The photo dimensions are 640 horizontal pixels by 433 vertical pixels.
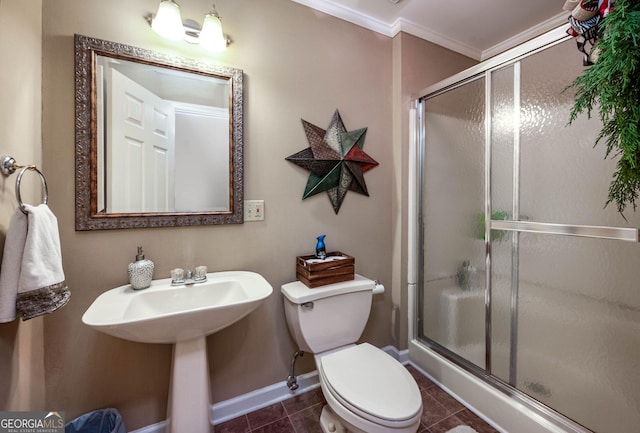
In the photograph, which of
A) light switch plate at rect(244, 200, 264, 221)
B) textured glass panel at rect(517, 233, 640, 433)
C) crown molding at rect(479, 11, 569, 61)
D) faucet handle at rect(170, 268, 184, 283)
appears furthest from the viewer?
crown molding at rect(479, 11, 569, 61)

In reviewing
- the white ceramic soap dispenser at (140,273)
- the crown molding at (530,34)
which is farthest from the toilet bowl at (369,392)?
the crown molding at (530,34)

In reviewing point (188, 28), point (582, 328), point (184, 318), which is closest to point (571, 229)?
point (582, 328)

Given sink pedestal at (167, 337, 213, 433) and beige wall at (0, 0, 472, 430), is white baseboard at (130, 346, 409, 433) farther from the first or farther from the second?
sink pedestal at (167, 337, 213, 433)

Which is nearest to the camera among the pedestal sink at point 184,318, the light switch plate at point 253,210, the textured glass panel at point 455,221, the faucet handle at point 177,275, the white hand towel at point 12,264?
the white hand towel at point 12,264

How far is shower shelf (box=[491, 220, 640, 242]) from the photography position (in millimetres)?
968

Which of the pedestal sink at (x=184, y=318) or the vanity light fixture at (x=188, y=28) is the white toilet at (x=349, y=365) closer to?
the pedestal sink at (x=184, y=318)

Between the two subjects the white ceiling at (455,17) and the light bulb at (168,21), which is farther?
the white ceiling at (455,17)

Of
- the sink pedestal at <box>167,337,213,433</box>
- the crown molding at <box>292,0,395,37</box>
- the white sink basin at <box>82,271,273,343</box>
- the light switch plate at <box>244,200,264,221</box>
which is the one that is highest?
the crown molding at <box>292,0,395,37</box>

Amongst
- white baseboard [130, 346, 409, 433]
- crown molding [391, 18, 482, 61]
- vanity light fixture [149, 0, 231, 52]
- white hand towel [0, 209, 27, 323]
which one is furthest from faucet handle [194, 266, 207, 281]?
crown molding [391, 18, 482, 61]

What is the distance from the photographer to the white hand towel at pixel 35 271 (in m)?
0.83

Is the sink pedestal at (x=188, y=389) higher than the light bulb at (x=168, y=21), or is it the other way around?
the light bulb at (x=168, y=21)

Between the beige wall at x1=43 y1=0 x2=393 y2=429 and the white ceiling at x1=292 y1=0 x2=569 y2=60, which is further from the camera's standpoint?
the white ceiling at x1=292 y1=0 x2=569 y2=60

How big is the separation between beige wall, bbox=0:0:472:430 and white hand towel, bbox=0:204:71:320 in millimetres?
122

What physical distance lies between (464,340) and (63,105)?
7.91 feet
